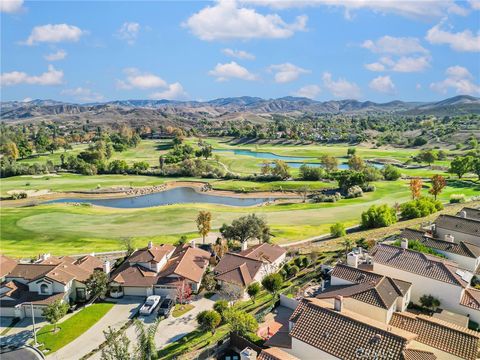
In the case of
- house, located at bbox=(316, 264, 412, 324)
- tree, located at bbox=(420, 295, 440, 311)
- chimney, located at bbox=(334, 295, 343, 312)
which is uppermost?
chimney, located at bbox=(334, 295, 343, 312)

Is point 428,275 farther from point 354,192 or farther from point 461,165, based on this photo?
point 461,165

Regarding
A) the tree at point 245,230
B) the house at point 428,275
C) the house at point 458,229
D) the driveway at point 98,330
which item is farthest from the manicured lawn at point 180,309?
the house at point 458,229

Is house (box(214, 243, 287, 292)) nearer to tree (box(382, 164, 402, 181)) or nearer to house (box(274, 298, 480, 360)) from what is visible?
house (box(274, 298, 480, 360))

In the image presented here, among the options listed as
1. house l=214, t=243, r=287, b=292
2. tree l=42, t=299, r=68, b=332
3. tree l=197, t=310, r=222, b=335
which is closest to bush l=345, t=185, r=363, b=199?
house l=214, t=243, r=287, b=292

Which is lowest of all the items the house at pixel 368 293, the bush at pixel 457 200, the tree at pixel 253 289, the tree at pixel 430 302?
the bush at pixel 457 200

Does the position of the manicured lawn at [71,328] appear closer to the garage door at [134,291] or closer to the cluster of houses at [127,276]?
the garage door at [134,291]
